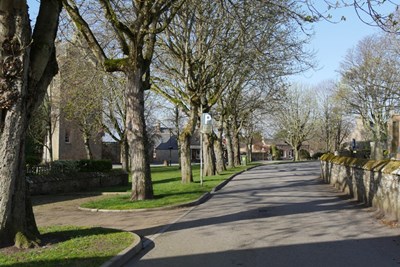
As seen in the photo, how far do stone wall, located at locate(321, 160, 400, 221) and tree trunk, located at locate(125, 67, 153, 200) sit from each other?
6.84 meters

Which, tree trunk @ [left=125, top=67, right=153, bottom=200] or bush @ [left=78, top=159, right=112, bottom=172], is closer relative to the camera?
tree trunk @ [left=125, top=67, right=153, bottom=200]

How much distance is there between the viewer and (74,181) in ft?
77.0

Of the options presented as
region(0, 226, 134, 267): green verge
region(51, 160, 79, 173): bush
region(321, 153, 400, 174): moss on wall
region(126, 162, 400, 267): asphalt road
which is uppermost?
region(51, 160, 79, 173): bush

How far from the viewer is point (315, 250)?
826 centimetres

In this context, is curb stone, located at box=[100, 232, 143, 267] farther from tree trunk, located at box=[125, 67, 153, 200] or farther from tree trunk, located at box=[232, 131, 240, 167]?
tree trunk, located at box=[232, 131, 240, 167]

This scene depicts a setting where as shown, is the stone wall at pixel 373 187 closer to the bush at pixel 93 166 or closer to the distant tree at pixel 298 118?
the bush at pixel 93 166

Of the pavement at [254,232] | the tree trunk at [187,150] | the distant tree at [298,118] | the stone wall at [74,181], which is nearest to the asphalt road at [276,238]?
the pavement at [254,232]

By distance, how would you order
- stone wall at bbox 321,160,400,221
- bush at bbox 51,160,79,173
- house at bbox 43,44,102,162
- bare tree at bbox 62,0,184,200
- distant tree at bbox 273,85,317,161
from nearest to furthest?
1. stone wall at bbox 321,160,400,221
2. bare tree at bbox 62,0,184,200
3. bush at bbox 51,160,79,173
4. house at bbox 43,44,102,162
5. distant tree at bbox 273,85,317,161

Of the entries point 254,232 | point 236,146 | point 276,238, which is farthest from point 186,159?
point 236,146

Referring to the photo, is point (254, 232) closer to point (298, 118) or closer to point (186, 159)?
point (186, 159)

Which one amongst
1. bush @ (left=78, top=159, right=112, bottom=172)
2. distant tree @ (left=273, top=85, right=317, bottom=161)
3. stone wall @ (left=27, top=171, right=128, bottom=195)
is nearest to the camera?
stone wall @ (left=27, top=171, right=128, bottom=195)

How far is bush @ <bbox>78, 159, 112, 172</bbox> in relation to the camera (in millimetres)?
25344

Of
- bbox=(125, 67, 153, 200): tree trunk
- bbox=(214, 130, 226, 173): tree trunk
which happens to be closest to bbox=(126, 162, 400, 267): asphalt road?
bbox=(125, 67, 153, 200): tree trunk

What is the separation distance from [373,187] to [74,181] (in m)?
15.0
